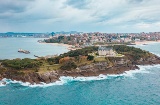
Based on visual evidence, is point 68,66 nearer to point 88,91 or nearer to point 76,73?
point 76,73

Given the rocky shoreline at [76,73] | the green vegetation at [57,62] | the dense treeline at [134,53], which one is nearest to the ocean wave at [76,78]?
the rocky shoreline at [76,73]

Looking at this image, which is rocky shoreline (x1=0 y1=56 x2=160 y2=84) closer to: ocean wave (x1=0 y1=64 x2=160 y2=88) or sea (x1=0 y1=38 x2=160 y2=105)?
ocean wave (x1=0 y1=64 x2=160 y2=88)

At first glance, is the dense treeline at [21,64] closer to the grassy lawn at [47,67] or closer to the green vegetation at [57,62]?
the green vegetation at [57,62]

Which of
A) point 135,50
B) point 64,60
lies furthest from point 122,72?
point 135,50

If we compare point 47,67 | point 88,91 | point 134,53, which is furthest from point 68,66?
point 134,53

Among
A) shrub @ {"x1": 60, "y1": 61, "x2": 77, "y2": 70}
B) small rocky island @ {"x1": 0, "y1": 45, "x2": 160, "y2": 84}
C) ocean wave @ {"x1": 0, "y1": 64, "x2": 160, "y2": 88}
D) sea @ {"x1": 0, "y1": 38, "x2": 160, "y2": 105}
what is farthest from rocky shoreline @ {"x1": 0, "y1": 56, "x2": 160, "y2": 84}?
sea @ {"x1": 0, "y1": 38, "x2": 160, "y2": 105}

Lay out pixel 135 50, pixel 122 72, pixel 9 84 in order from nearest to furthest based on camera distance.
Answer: pixel 9 84
pixel 122 72
pixel 135 50

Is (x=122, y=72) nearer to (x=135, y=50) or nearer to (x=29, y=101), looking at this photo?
(x=135, y=50)

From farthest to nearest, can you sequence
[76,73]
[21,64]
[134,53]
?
[134,53]
[21,64]
[76,73]
